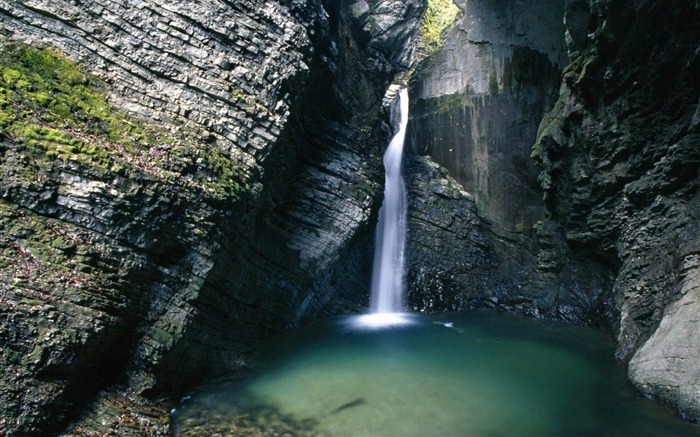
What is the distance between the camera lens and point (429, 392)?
910 centimetres

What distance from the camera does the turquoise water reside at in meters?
7.48

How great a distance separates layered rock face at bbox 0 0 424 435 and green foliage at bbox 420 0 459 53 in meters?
11.6

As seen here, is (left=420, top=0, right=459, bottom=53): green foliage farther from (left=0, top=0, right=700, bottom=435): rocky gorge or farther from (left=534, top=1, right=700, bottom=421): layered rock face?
(left=534, top=1, right=700, bottom=421): layered rock face

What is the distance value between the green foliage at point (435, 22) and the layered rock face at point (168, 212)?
38.2 ft

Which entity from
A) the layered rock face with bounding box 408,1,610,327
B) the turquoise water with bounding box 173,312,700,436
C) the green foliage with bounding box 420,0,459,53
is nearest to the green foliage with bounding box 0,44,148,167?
the turquoise water with bounding box 173,312,700,436

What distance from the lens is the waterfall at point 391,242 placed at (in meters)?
18.1

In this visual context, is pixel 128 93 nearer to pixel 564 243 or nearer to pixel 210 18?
pixel 210 18

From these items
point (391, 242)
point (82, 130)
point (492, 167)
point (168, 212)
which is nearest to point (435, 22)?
point (492, 167)

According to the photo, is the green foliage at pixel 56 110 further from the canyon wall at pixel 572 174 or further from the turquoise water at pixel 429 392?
the canyon wall at pixel 572 174

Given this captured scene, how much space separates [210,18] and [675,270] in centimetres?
1247

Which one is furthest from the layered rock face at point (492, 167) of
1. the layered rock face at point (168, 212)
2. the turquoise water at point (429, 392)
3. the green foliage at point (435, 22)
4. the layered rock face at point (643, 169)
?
the layered rock face at point (168, 212)

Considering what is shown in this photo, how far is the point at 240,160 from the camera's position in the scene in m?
10.2

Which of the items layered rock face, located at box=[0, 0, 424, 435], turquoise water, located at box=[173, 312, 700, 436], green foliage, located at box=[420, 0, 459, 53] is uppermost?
green foliage, located at box=[420, 0, 459, 53]

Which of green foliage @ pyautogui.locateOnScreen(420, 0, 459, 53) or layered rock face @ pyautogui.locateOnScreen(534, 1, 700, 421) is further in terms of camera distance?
green foliage @ pyautogui.locateOnScreen(420, 0, 459, 53)
